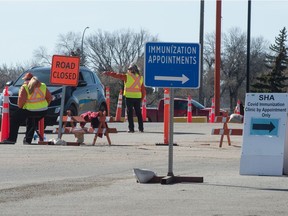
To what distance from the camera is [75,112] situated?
25.0 m

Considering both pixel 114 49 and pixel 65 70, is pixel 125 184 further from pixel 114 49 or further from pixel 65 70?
pixel 114 49

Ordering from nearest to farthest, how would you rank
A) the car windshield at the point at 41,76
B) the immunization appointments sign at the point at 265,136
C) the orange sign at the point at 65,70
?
the immunization appointments sign at the point at 265,136 → the orange sign at the point at 65,70 → the car windshield at the point at 41,76

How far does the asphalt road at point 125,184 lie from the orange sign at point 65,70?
157 centimetres

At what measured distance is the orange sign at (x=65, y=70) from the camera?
787 inches

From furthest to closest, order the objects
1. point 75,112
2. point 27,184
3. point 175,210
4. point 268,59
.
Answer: point 268,59, point 75,112, point 27,184, point 175,210

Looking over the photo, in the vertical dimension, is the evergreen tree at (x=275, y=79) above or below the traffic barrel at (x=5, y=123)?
above

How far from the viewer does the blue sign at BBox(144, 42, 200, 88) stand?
12852 mm

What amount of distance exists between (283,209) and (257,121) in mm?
4141

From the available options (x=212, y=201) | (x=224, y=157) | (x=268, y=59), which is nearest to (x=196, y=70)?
(x=212, y=201)

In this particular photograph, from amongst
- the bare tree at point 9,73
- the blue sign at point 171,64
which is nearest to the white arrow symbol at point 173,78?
the blue sign at point 171,64

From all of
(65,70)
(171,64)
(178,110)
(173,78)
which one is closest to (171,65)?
(171,64)

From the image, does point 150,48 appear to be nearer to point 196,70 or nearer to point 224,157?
point 196,70

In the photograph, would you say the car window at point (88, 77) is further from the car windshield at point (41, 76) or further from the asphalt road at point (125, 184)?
the asphalt road at point (125, 184)

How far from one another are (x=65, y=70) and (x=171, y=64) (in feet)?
24.7
